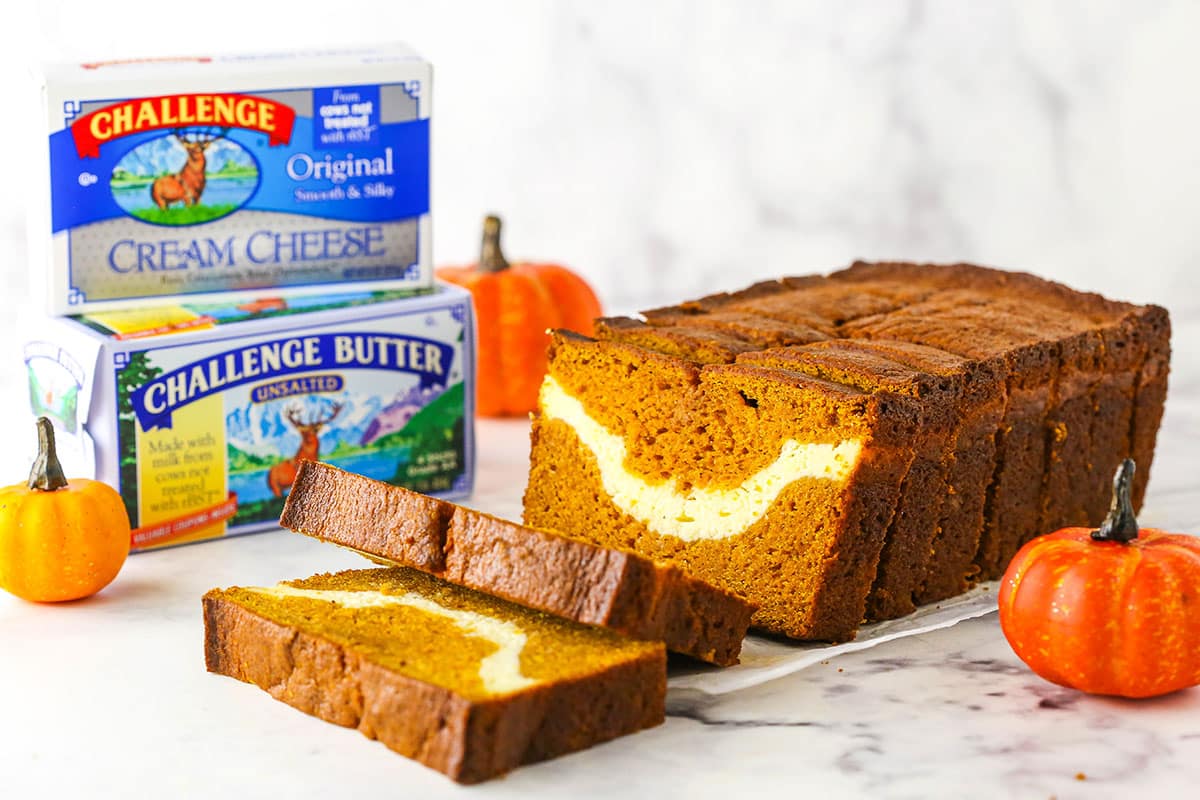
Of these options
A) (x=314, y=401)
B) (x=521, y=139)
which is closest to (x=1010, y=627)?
(x=314, y=401)

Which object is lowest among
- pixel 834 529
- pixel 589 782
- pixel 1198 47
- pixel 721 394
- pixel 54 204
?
pixel 589 782

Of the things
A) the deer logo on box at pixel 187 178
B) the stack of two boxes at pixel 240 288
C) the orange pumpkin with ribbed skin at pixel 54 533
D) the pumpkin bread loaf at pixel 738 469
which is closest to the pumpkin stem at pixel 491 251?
the stack of two boxes at pixel 240 288

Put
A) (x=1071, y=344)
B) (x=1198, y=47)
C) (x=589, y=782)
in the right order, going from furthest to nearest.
A: (x=1198, y=47)
(x=1071, y=344)
(x=589, y=782)

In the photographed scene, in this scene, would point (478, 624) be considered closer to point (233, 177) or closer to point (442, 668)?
point (442, 668)

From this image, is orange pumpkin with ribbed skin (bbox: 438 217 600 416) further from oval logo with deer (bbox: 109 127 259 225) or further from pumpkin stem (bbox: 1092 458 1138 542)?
pumpkin stem (bbox: 1092 458 1138 542)

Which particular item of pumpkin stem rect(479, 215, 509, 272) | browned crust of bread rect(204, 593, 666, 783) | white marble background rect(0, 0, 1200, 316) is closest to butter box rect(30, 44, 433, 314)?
pumpkin stem rect(479, 215, 509, 272)

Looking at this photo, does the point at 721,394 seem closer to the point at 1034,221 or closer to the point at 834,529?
the point at 834,529
